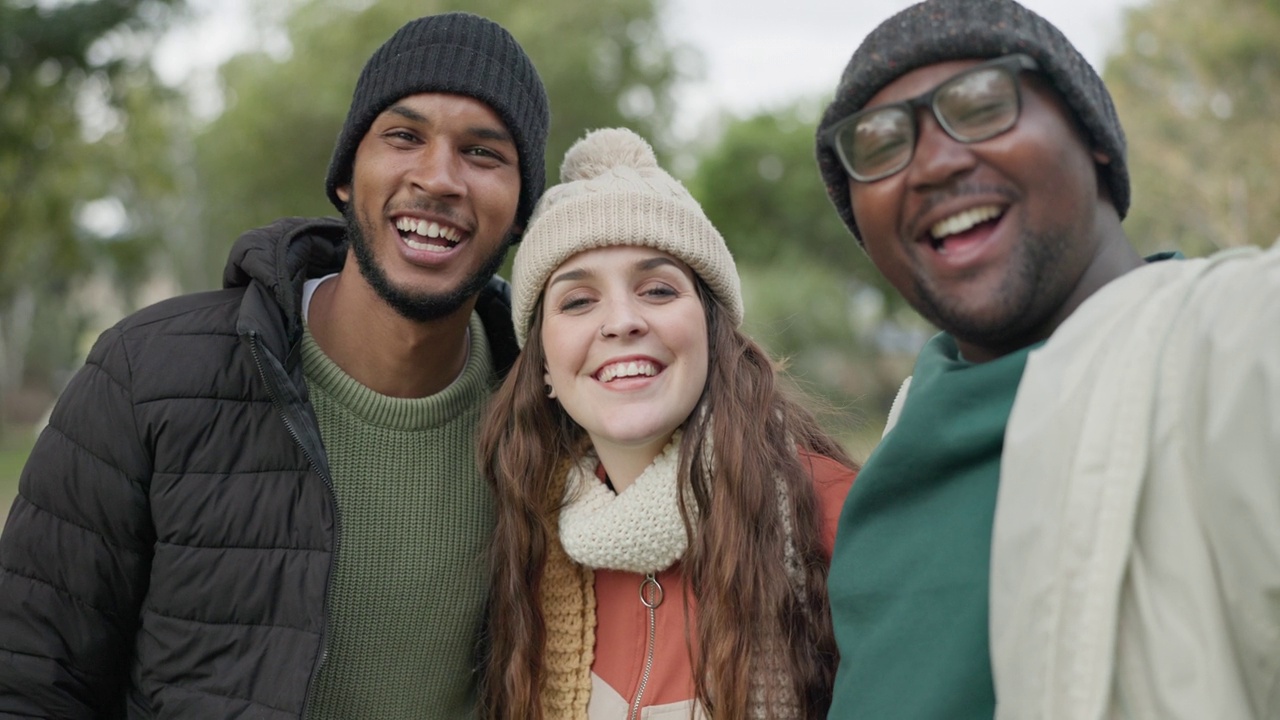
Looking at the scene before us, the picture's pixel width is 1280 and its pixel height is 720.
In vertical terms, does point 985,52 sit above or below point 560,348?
above

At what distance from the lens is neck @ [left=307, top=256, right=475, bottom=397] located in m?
3.44

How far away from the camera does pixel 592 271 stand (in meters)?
3.15

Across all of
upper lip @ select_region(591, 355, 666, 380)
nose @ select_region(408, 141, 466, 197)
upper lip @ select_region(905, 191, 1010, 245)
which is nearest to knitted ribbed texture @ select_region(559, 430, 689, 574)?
upper lip @ select_region(591, 355, 666, 380)

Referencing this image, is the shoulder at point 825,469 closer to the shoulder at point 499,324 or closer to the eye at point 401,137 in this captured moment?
the shoulder at point 499,324

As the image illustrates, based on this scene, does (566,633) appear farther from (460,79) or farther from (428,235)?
(460,79)

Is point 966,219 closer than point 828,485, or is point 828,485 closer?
point 966,219

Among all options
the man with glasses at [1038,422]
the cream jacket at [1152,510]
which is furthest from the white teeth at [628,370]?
the cream jacket at [1152,510]

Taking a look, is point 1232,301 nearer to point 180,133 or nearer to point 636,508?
point 636,508

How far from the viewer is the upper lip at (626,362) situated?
120 inches

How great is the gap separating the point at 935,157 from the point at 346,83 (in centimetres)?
2281

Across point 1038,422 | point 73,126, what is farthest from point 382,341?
point 73,126

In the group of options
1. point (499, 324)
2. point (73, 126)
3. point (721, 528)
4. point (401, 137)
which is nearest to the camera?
point (721, 528)

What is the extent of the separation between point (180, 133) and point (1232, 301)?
32.1 meters

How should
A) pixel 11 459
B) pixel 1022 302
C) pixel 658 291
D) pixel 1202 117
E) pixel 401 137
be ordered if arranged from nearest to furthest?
1. pixel 1022 302
2. pixel 658 291
3. pixel 401 137
4. pixel 11 459
5. pixel 1202 117
